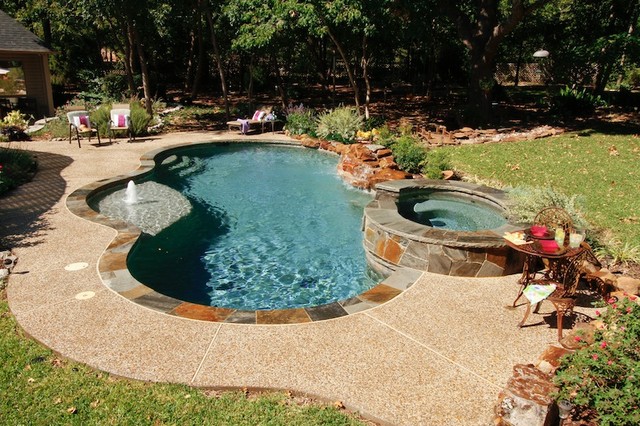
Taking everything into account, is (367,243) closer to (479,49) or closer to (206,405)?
(206,405)

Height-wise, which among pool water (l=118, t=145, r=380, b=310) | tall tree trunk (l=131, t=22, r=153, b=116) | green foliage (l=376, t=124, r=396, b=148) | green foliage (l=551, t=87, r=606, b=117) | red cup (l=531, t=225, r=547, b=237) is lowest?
pool water (l=118, t=145, r=380, b=310)

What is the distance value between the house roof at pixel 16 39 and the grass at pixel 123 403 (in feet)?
65.3

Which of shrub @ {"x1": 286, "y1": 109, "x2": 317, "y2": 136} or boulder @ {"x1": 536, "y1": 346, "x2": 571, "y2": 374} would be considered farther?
shrub @ {"x1": 286, "y1": 109, "x2": 317, "y2": 136}

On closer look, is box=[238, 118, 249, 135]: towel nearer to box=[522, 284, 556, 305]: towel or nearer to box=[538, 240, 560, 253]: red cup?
box=[538, 240, 560, 253]: red cup

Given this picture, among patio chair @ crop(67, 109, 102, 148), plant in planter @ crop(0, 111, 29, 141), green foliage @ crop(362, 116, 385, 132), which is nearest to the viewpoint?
patio chair @ crop(67, 109, 102, 148)

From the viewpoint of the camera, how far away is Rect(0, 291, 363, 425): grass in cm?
380

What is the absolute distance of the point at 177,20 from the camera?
2236 centimetres

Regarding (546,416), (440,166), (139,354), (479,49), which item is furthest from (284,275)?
(479,49)

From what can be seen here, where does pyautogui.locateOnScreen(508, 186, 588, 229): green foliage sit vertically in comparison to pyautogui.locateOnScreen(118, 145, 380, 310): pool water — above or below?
above

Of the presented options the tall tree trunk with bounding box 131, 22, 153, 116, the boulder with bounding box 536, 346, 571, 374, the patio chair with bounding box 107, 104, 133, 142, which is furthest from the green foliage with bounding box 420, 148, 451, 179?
the tall tree trunk with bounding box 131, 22, 153, 116

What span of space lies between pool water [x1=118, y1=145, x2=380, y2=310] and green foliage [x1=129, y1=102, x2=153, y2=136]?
166 inches

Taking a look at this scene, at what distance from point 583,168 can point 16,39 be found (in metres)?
22.7

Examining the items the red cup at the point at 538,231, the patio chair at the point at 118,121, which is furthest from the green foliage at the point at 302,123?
the red cup at the point at 538,231

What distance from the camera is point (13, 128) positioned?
50.9ft
